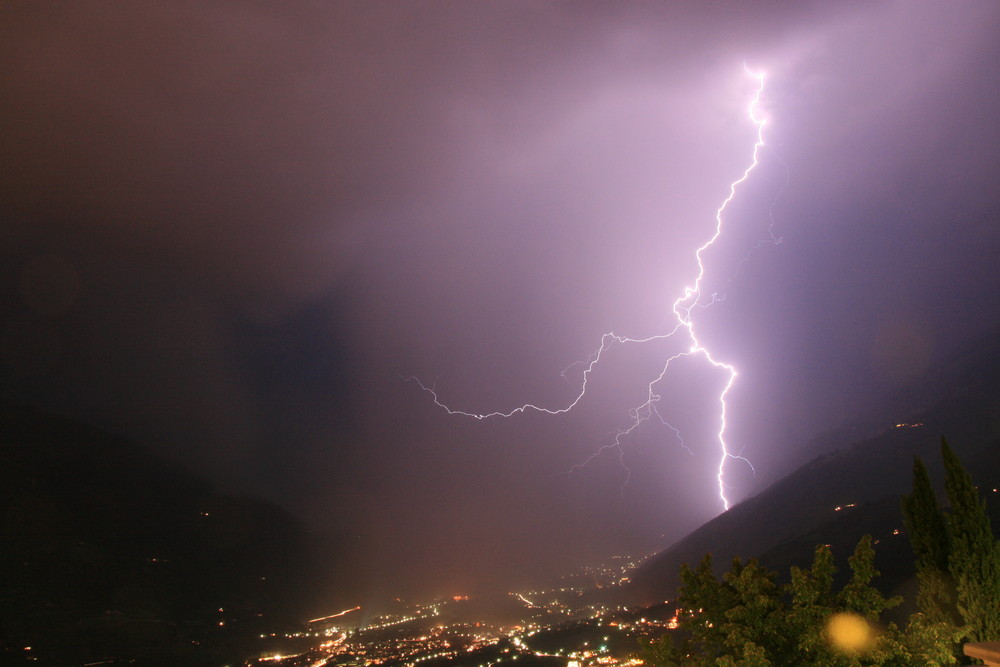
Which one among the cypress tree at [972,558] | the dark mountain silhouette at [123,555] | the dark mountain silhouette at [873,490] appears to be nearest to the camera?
the cypress tree at [972,558]

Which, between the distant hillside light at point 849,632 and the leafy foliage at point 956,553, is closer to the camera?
the distant hillside light at point 849,632

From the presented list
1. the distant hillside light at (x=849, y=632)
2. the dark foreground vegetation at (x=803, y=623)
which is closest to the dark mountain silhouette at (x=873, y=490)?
the dark foreground vegetation at (x=803, y=623)

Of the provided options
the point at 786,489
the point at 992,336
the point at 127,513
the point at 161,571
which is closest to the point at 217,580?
the point at 161,571

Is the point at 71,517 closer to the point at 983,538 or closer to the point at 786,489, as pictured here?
the point at 786,489

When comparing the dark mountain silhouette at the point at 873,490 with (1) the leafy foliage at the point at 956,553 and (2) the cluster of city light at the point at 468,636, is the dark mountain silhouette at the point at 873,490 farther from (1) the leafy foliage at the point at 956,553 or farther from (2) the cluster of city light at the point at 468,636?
(1) the leafy foliage at the point at 956,553

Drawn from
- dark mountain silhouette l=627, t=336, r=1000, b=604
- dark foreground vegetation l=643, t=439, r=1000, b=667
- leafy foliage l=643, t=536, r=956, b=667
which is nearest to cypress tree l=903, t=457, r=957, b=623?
dark foreground vegetation l=643, t=439, r=1000, b=667

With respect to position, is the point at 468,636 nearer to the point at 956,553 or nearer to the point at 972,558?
the point at 956,553

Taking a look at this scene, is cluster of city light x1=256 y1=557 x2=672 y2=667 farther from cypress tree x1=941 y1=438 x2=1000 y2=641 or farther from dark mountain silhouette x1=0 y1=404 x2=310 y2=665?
cypress tree x1=941 y1=438 x2=1000 y2=641

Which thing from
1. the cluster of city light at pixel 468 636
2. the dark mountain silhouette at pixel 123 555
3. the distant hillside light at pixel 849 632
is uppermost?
the dark mountain silhouette at pixel 123 555
